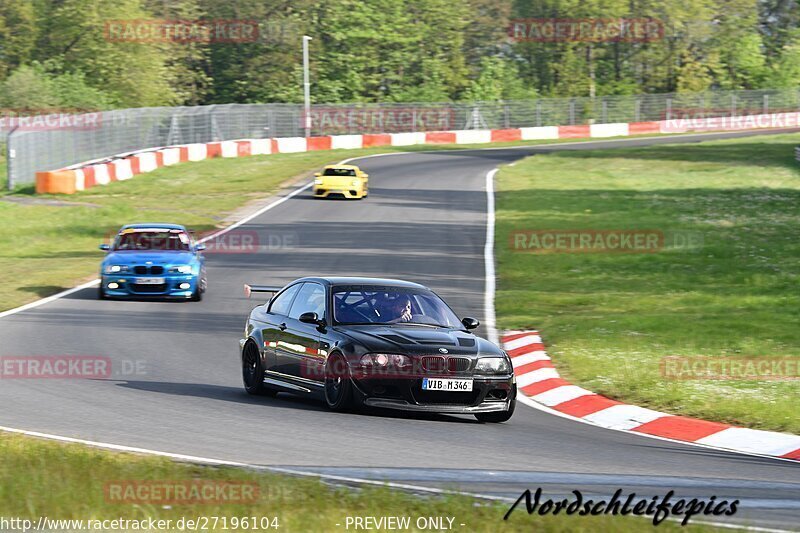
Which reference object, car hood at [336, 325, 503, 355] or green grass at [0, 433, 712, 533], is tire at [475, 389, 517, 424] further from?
green grass at [0, 433, 712, 533]

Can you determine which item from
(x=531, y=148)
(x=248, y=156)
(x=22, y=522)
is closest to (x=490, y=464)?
(x=22, y=522)

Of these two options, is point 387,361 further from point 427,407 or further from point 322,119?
point 322,119

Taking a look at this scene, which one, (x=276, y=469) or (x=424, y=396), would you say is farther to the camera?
(x=424, y=396)

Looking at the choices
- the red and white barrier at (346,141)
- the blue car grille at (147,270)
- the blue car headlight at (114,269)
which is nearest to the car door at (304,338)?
the blue car grille at (147,270)

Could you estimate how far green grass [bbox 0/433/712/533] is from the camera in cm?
746

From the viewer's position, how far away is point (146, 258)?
22406 mm

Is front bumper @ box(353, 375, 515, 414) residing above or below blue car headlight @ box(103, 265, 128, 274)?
above

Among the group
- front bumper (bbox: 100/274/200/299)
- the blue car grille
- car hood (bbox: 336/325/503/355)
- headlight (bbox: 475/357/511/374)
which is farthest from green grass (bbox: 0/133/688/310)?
headlight (bbox: 475/357/511/374)

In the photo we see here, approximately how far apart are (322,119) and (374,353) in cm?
6413

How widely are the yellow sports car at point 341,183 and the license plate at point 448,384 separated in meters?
30.4

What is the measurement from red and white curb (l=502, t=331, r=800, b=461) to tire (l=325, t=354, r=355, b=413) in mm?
2474

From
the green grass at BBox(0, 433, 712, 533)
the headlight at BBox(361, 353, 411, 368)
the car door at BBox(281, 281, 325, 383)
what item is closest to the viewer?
the green grass at BBox(0, 433, 712, 533)

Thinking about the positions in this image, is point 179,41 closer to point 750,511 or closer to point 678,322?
point 678,322

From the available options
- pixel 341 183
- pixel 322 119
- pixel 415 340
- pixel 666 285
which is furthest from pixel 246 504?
pixel 322 119
